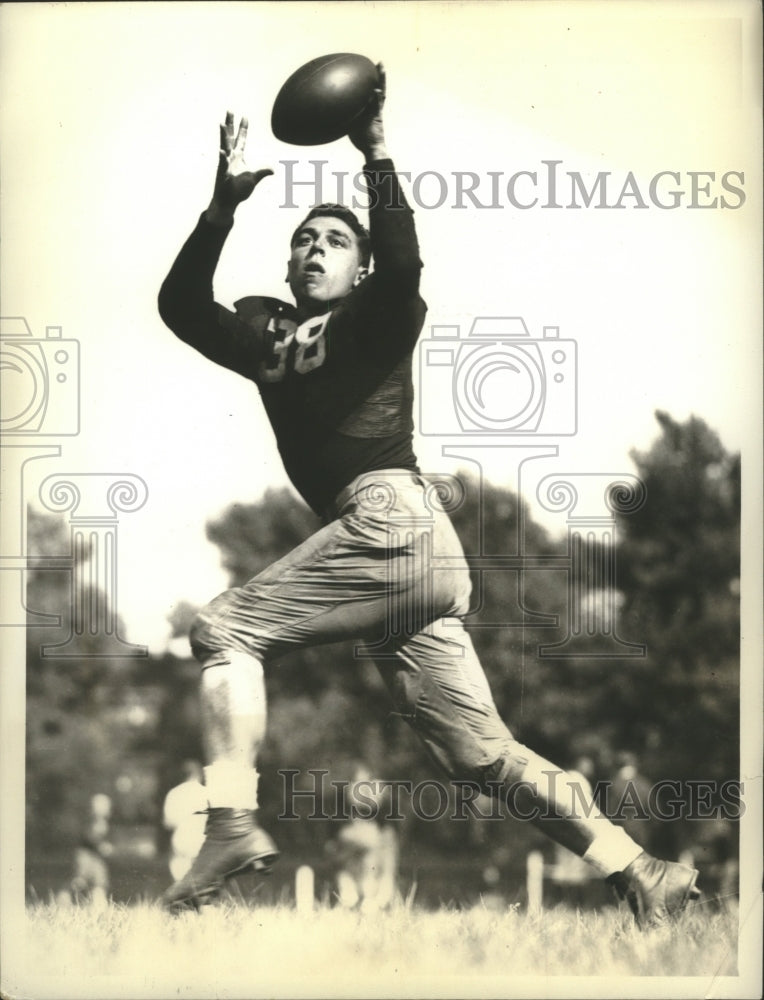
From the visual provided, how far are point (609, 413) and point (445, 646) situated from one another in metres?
0.96

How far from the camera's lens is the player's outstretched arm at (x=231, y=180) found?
12.8ft

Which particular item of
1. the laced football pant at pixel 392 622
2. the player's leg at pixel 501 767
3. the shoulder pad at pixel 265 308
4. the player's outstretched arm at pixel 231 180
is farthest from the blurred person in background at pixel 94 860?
the player's outstretched arm at pixel 231 180

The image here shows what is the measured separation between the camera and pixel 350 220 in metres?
3.91

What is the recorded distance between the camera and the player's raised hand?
3.88 metres

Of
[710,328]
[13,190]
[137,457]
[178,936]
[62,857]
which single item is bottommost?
[178,936]

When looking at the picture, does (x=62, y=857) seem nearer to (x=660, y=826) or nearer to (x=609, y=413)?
(x=660, y=826)

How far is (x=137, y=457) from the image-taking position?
3914 mm

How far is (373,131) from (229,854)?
246 centimetres

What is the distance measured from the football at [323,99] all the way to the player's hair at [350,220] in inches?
8.5

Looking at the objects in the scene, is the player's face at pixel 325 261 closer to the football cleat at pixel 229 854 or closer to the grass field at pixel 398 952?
the football cleat at pixel 229 854

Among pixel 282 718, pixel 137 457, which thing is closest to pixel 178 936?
pixel 282 718

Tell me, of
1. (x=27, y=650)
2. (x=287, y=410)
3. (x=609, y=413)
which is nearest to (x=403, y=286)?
(x=287, y=410)

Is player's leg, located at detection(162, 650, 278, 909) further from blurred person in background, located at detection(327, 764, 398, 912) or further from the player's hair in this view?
the player's hair

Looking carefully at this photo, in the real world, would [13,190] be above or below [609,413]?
above
